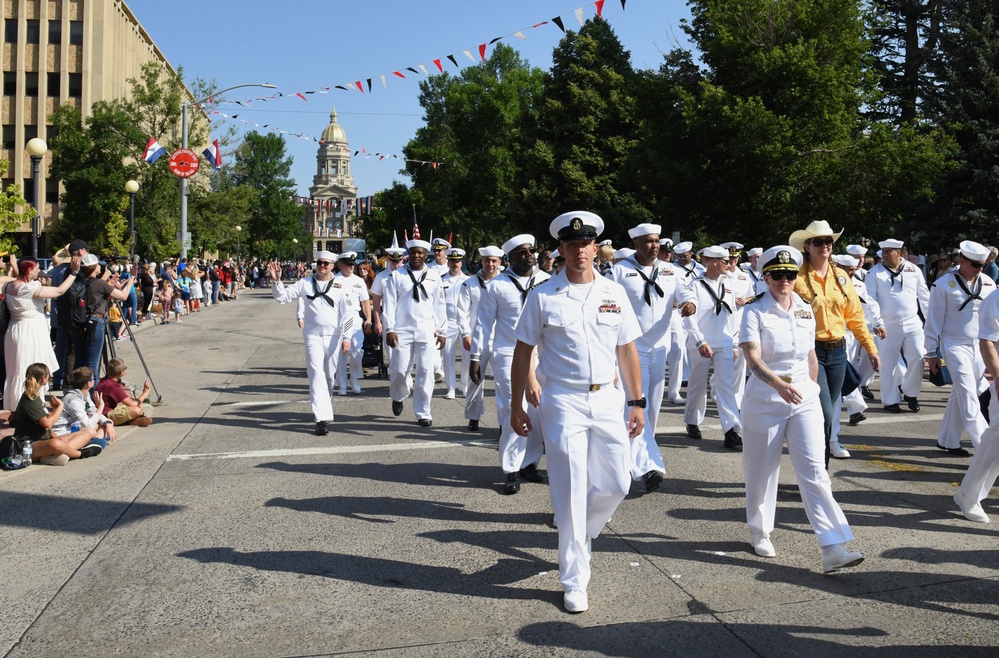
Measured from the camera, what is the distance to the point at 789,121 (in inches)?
1074

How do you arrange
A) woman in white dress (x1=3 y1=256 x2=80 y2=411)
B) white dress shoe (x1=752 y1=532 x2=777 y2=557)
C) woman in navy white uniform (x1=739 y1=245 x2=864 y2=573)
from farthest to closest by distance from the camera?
1. woman in white dress (x1=3 y1=256 x2=80 y2=411)
2. white dress shoe (x1=752 y1=532 x2=777 y2=557)
3. woman in navy white uniform (x1=739 y1=245 x2=864 y2=573)

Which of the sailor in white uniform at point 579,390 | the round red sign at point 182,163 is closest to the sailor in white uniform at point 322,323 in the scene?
the sailor in white uniform at point 579,390

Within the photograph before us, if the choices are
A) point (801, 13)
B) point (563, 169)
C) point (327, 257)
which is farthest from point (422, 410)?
point (563, 169)

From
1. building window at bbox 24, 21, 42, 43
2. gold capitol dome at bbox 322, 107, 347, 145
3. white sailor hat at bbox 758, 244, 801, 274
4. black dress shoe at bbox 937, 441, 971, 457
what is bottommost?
black dress shoe at bbox 937, 441, 971, 457

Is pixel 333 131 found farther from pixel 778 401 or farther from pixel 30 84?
pixel 778 401

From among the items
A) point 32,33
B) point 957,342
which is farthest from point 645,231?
point 32,33

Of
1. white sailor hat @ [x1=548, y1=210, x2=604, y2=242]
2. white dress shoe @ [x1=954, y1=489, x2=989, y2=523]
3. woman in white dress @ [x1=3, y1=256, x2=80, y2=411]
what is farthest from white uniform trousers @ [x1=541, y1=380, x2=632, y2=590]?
woman in white dress @ [x1=3, y1=256, x2=80, y2=411]

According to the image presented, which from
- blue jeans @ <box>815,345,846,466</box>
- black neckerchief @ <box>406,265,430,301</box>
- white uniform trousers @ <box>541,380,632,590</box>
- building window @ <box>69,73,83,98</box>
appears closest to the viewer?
white uniform trousers @ <box>541,380,632,590</box>

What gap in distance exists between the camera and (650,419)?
7.68m

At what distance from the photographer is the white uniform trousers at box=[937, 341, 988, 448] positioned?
8570 millimetres

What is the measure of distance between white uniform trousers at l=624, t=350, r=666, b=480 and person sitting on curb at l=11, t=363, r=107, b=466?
502 cm

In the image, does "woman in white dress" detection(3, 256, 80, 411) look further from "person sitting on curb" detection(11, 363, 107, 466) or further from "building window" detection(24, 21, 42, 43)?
"building window" detection(24, 21, 42, 43)

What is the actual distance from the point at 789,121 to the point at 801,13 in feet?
11.3

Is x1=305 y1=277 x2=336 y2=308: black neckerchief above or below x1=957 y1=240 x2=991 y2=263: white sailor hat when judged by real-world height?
below
